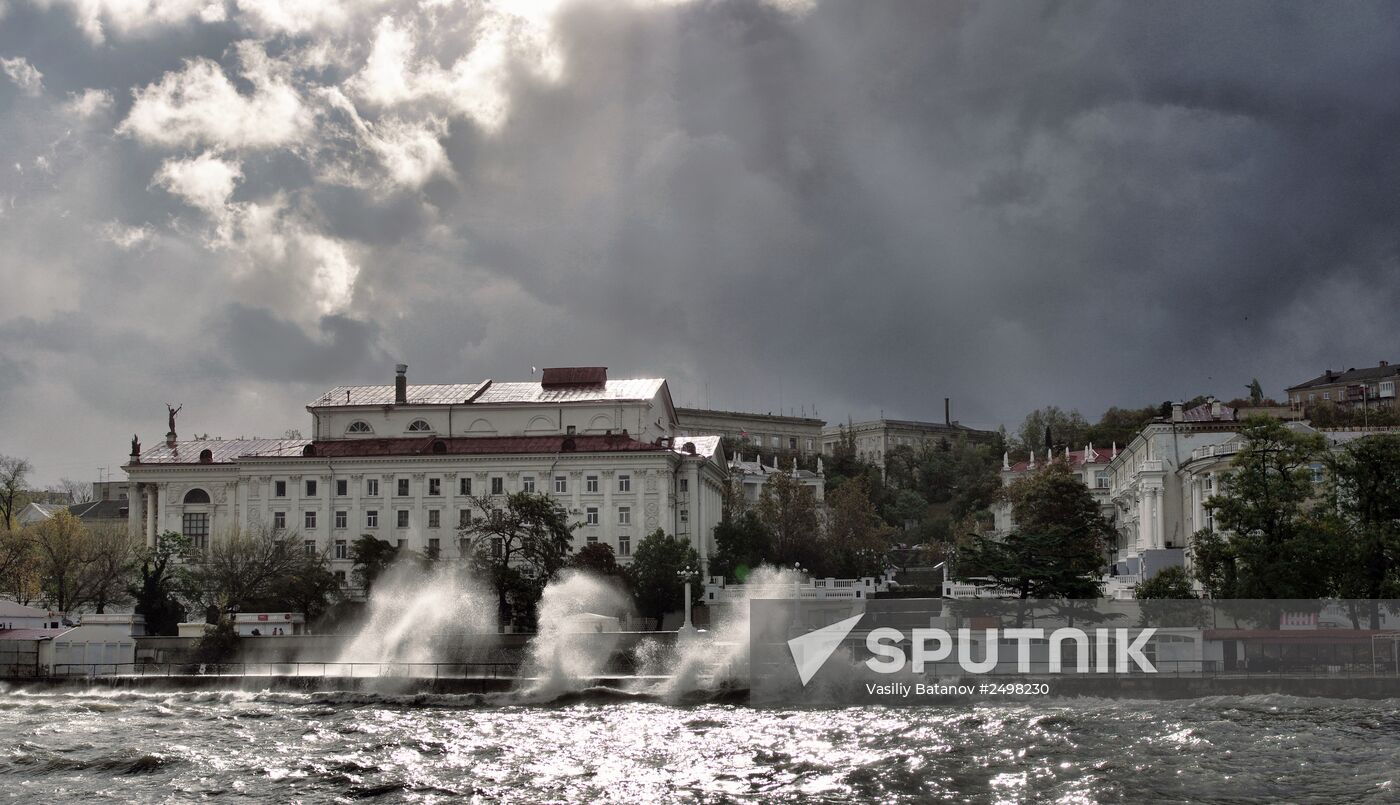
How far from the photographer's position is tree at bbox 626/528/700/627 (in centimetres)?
8006

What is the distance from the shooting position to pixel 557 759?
40812 millimetres

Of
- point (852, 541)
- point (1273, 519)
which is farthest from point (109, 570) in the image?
point (1273, 519)

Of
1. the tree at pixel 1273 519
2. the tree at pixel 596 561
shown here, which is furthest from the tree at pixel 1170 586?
the tree at pixel 596 561

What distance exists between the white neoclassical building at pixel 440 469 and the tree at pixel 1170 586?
36.5 metres

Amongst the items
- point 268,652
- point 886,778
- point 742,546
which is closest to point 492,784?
point 886,778

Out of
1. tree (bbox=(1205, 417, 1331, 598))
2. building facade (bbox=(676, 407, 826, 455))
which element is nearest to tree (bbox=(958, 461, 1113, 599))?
tree (bbox=(1205, 417, 1331, 598))

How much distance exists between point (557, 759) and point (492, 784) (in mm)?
3764

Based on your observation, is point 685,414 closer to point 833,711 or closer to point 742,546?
point 742,546

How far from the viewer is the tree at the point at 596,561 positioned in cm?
7744

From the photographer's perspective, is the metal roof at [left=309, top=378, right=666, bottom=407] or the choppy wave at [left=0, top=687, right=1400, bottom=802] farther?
the metal roof at [left=309, top=378, right=666, bottom=407]

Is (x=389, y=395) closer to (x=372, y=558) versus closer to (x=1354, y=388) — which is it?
(x=372, y=558)

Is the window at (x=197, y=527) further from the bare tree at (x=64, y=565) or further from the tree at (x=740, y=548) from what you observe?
the tree at (x=740, y=548)

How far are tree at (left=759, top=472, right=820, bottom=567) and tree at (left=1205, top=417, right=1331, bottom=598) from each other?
139 feet

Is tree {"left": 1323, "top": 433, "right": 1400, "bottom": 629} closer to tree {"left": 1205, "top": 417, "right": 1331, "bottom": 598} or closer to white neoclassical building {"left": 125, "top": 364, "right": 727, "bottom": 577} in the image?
tree {"left": 1205, "top": 417, "right": 1331, "bottom": 598}
